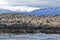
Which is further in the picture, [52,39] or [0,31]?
[0,31]

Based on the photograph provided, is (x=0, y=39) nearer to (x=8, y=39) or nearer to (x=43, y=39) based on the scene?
(x=8, y=39)

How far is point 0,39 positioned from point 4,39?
0.89m

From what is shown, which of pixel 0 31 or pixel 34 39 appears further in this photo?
pixel 0 31

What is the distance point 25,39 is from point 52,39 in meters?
5.55

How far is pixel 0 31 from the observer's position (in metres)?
87.0

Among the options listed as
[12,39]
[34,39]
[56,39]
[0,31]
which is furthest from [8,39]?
[0,31]

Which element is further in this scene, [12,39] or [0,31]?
[0,31]

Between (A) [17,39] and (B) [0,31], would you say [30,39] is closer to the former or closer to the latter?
(A) [17,39]

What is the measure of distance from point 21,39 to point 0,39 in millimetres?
4360

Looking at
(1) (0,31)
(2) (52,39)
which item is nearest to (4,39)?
(2) (52,39)

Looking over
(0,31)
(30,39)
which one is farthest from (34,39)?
(0,31)

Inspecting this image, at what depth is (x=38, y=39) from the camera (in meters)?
66.4

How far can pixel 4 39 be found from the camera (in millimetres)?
64938

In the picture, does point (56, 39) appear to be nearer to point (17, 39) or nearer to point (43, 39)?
point (43, 39)
